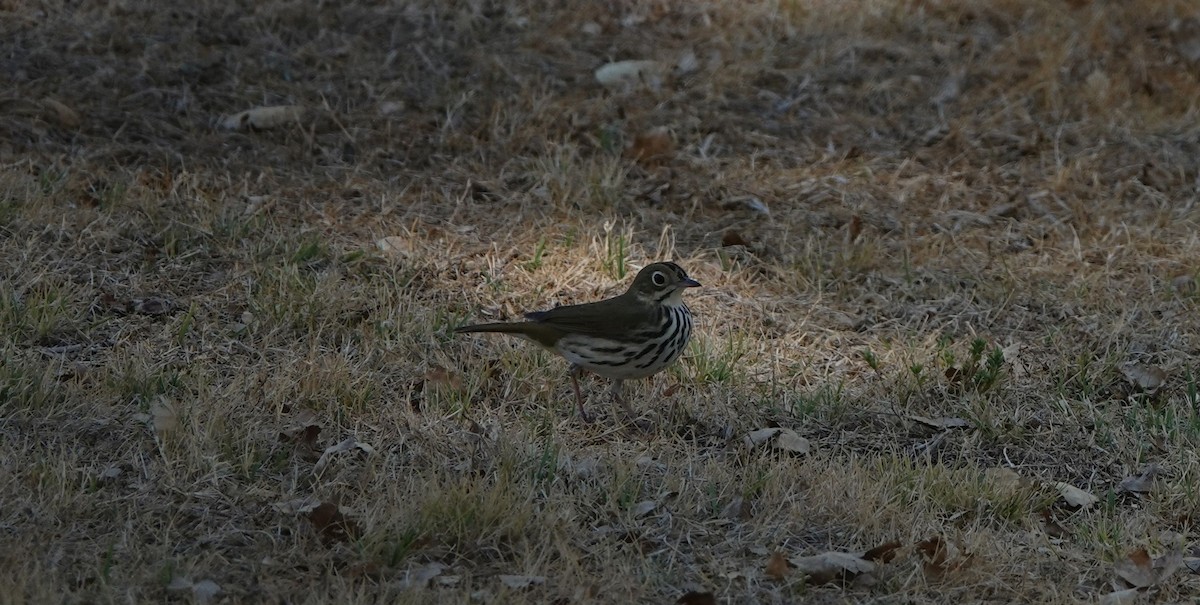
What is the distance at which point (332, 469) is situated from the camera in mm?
4609

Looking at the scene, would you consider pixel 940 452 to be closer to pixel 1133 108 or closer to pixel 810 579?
pixel 810 579

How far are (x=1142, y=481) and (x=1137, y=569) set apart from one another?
0.63m

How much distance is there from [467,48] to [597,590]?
4692 mm

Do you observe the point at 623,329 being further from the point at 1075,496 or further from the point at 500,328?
the point at 1075,496

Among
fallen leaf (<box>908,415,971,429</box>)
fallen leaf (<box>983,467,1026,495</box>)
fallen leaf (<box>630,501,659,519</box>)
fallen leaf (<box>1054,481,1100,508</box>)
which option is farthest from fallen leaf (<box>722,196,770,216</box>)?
fallen leaf (<box>630,501,659,519</box>)

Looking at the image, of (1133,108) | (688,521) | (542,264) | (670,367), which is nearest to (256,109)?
(542,264)

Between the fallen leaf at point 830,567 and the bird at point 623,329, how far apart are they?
105 cm

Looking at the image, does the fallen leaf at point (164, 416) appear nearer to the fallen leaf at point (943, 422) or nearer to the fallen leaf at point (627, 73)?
the fallen leaf at point (943, 422)

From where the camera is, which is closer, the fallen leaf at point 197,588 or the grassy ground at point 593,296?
the fallen leaf at point 197,588

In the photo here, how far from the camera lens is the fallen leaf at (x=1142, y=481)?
485 centimetres

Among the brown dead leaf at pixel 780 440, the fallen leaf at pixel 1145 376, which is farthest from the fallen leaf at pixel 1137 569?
the fallen leaf at pixel 1145 376

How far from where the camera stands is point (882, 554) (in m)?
4.29

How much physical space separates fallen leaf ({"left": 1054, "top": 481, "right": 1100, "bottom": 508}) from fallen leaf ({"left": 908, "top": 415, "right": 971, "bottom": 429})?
1.56 feet

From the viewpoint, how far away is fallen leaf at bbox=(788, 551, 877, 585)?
13.8 feet
